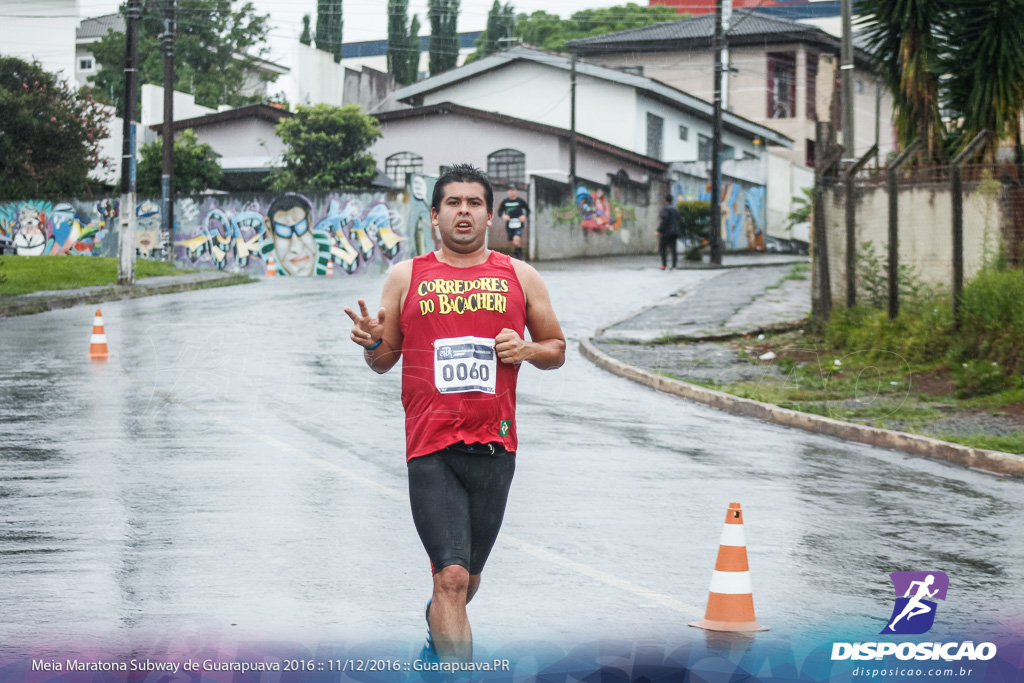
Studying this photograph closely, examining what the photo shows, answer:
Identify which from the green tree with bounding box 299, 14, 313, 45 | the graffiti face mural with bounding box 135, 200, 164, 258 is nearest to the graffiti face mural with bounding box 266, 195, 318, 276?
the graffiti face mural with bounding box 135, 200, 164, 258

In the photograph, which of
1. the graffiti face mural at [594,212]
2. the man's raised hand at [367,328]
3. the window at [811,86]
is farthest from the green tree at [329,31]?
the man's raised hand at [367,328]

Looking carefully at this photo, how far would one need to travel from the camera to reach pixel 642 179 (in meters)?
52.1

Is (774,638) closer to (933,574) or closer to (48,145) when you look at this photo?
(933,574)

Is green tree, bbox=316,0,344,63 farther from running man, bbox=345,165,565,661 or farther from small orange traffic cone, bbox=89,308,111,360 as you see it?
running man, bbox=345,165,565,661

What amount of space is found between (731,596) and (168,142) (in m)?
33.6

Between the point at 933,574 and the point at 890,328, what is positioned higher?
the point at 890,328

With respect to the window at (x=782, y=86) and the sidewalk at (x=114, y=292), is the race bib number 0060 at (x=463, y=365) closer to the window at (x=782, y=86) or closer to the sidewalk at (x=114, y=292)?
the sidewalk at (x=114, y=292)

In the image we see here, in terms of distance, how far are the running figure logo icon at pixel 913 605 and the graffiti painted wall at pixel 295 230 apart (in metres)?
33.0

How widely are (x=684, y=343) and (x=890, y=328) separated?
10.7 ft

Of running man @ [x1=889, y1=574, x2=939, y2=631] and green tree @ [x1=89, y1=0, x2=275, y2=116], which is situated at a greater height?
green tree @ [x1=89, y1=0, x2=275, y2=116]

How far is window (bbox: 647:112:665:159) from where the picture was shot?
52.5 meters

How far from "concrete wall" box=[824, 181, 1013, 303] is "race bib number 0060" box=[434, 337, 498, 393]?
12065 mm

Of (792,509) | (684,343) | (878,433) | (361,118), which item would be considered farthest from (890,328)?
(361,118)

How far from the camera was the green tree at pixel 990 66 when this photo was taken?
17.3 meters
